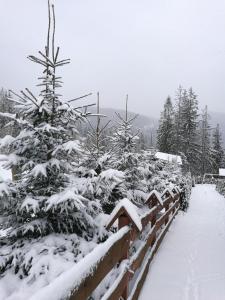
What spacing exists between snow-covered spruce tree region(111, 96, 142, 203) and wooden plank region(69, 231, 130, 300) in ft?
18.5

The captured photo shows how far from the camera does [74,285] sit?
79.0 inches

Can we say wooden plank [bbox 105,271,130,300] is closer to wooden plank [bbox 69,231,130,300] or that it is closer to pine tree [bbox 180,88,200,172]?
wooden plank [bbox 69,231,130,300]

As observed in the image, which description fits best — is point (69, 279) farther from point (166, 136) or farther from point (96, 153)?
point (166, 136)

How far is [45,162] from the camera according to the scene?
4.76 m

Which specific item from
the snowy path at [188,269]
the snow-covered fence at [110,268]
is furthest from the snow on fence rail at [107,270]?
the snowy path at [188,269]

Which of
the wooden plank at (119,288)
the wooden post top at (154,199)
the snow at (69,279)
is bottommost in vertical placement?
the wooden plank at (119,288)

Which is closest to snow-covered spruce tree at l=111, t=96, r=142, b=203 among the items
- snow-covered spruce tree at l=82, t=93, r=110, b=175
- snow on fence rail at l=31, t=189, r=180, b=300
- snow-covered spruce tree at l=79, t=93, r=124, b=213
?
snow-covered spruce tree at l=79, t=93, r=124, b=213

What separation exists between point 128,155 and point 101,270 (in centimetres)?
689

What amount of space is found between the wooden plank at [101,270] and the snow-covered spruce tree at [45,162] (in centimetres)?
87

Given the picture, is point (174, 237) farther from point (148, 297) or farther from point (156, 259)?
point (148, 297)

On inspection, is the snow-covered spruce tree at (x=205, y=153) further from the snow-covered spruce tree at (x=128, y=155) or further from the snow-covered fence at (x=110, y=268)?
the snow-covered fence at (x=110, y=268)

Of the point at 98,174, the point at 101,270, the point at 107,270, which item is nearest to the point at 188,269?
the point at 98,174

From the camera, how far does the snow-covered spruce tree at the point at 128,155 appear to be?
9.64 meters

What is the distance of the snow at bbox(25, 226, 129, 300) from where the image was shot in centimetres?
167
